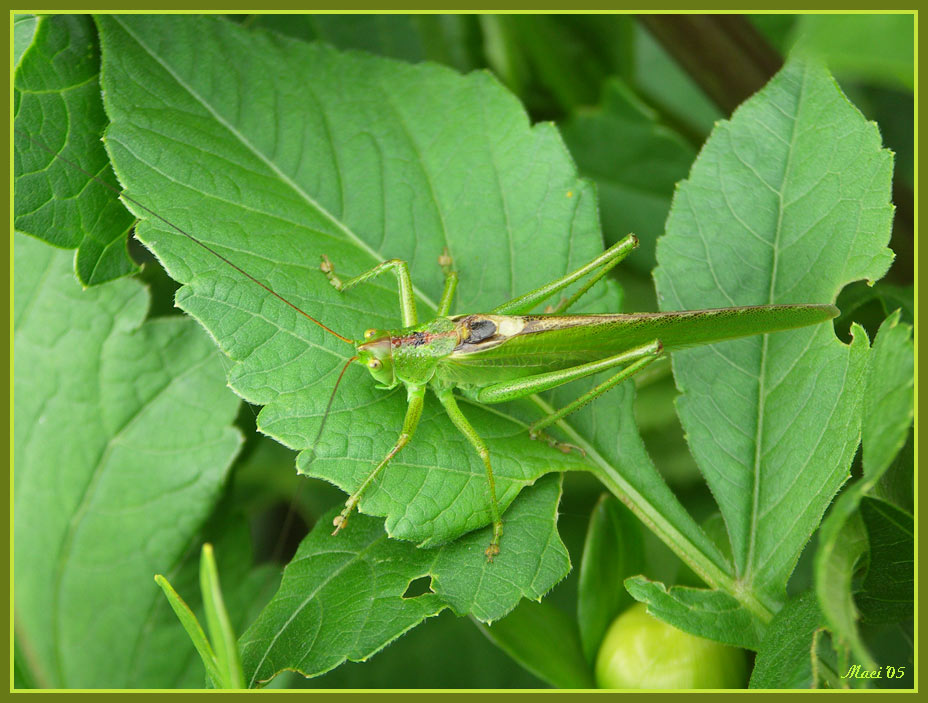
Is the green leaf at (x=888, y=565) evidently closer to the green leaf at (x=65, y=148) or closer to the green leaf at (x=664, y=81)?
the green leaf at (x=65, y=148)

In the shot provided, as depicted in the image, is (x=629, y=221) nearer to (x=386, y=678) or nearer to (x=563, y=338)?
(x=563, y=338)

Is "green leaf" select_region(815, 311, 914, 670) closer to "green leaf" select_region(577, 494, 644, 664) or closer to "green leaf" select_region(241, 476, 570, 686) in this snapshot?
"green leaf" select_region(577, 494, 644, 664)

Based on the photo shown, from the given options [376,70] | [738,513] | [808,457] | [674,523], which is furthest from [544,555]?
[376,70]

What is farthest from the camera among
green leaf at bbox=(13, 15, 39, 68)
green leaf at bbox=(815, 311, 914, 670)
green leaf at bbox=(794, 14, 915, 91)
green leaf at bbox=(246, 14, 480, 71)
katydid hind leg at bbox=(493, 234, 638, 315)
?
green leaf at bbox=(246, 14, 480, 71)

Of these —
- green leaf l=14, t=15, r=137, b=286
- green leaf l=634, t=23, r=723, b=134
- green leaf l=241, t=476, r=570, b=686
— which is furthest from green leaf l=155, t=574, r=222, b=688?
green leaf l=634, t=23, r=723, b=134

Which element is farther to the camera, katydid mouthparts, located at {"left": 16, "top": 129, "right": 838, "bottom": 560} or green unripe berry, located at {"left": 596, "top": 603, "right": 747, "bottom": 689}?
katydid mouthparts, located at {"left": 16, "top": 129, "right": 838, "bottom": 560}

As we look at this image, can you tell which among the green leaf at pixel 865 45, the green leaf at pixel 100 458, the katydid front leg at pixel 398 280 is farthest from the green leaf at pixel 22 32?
the green leaf at pixel 865 45

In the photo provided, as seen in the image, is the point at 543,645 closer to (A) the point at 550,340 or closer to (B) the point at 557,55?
(A) the point at 550,340
